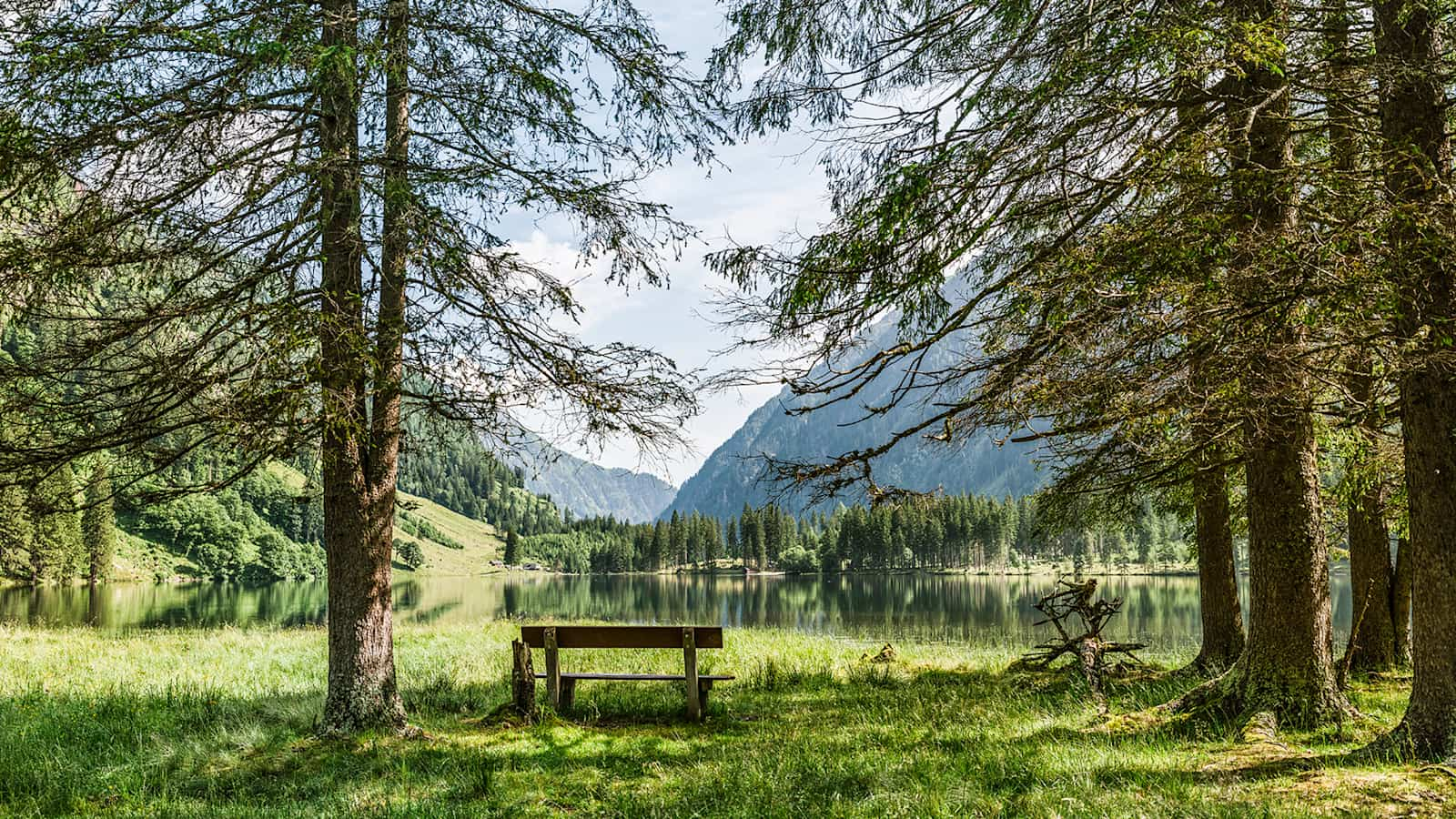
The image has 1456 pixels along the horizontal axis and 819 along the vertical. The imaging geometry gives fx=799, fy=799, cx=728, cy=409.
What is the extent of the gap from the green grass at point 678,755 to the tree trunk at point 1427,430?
0.68 meters

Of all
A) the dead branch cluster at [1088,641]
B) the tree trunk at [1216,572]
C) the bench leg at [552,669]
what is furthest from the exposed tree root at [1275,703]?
the bench leg at [552,669]

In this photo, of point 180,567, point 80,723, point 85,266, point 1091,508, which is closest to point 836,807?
point 85,266

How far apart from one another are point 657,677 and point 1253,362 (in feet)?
20.5

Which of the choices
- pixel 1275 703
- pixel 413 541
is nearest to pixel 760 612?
pixel 1275 703

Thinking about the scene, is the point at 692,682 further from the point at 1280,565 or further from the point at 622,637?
the point at 1280,565

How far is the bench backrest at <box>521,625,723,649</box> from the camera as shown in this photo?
8719 millimetres

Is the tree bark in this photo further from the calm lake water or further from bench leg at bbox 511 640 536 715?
the calm lake water

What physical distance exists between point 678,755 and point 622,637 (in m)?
2.20

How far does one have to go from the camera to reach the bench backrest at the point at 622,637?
8719 millimetres

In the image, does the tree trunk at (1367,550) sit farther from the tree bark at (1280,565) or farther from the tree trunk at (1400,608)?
the tree bark at (1280,565)

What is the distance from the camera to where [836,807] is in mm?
4902

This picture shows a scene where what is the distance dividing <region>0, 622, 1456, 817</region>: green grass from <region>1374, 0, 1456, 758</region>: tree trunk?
682 mm

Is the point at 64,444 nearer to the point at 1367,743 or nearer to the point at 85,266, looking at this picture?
the point at 85,266

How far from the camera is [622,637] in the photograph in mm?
8703
